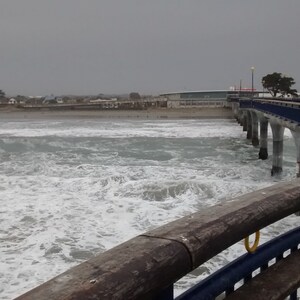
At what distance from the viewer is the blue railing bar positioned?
6.79 ft

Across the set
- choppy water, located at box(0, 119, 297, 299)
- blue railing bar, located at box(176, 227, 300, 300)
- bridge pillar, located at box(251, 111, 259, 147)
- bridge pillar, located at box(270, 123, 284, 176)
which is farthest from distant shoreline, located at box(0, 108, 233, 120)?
blue railing bar, located at box(176, 227, 300, 300)

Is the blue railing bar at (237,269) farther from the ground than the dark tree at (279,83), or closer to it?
closer to it

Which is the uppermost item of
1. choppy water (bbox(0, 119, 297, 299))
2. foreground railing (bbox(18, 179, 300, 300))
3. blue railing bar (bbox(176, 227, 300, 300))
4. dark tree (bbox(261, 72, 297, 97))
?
dark tree (bbox(261, 72, 297, 97))

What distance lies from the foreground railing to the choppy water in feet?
16.5

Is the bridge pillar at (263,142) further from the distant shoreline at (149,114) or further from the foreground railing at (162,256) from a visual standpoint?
the distant shoreline at (149,114)

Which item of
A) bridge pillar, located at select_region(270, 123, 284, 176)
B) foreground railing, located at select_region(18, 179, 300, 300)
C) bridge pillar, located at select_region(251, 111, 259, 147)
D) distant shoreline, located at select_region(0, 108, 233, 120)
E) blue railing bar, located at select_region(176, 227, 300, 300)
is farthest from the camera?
distant shoreline, located at select_region(0, 108, 233, 120)

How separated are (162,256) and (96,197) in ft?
44.2

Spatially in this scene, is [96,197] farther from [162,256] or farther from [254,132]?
[254,132]

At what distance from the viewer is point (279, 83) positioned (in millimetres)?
100875

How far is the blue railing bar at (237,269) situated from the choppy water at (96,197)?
4575 millimetres

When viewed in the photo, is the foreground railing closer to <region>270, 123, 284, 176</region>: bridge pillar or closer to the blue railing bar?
the blue railing bar

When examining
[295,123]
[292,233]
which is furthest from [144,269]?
[295,123]

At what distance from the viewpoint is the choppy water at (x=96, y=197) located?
905cm

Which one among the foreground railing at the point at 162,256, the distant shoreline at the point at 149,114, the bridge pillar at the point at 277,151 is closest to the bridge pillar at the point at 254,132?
the bridge pillar at the point at 277,151
